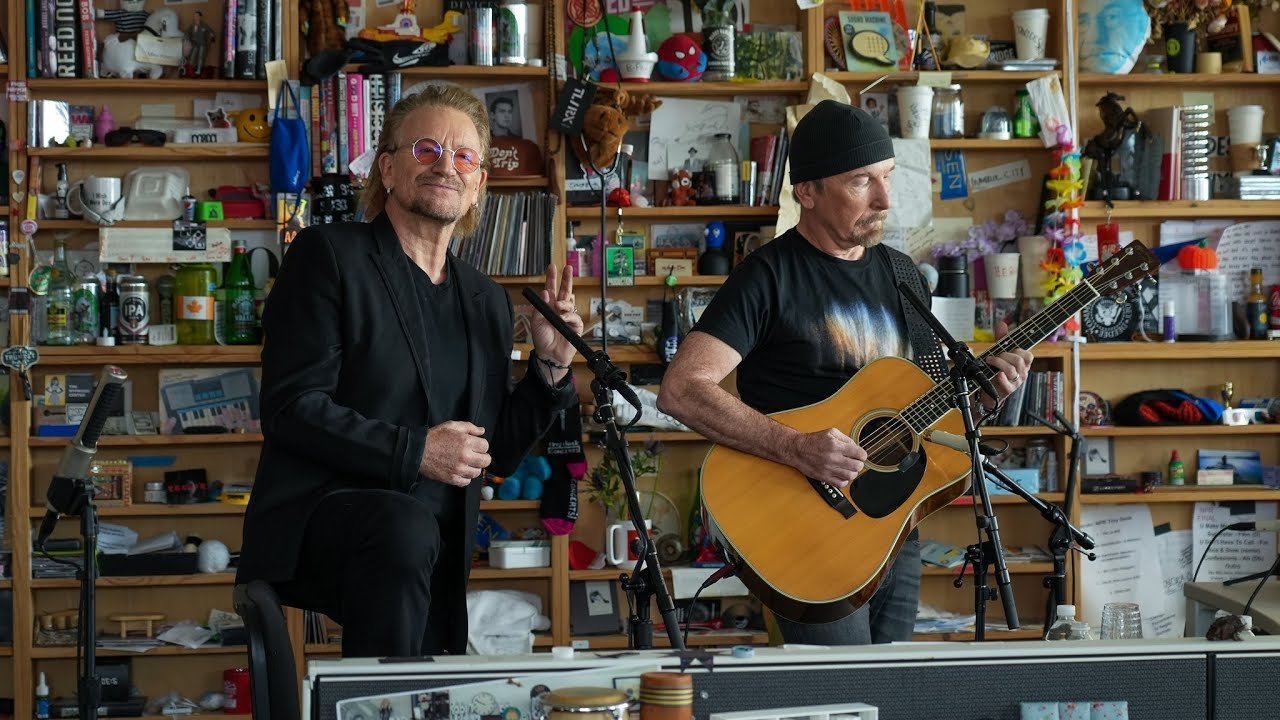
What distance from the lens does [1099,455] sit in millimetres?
5008

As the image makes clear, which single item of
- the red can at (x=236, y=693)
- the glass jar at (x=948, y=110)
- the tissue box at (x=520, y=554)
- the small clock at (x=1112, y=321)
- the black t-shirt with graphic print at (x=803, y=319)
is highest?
the glass jar at (x=948, y=110)

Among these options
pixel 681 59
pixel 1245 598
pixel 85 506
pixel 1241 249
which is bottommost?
pixel 1245 598

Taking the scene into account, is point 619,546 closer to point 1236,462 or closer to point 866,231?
point 866,231

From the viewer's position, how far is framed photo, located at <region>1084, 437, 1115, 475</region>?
4.98m

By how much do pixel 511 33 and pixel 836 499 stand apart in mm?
2587

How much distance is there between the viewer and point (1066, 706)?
1458 millimetres

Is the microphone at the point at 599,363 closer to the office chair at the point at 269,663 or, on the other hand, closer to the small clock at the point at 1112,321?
the office chair at the point at 269,663

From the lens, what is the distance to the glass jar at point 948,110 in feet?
15.9

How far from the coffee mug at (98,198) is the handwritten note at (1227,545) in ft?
13.2

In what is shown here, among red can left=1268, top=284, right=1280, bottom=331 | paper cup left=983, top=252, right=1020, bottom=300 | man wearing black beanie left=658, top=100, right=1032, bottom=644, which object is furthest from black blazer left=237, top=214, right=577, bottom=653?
red can left=1268, top=284, right=1280, bottom=331

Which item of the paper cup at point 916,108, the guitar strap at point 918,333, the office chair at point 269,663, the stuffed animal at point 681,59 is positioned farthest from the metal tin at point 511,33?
the office chair at point 269,663

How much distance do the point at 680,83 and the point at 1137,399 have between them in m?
2.02

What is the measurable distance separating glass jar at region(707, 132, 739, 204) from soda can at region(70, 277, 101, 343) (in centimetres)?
217

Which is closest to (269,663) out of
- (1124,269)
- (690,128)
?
(1124,269)
